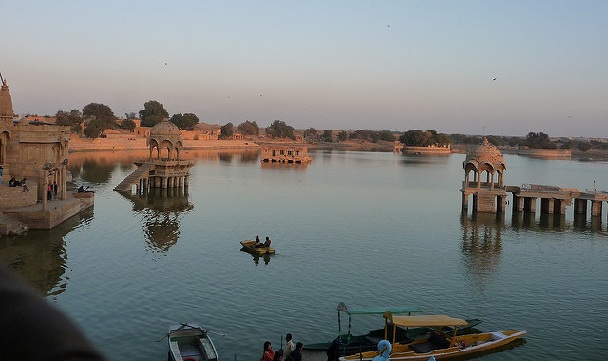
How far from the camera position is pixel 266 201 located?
152ft

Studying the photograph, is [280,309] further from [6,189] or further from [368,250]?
[6,189]

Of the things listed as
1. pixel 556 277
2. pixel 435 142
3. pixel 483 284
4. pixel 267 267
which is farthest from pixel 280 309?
pixel 435 142

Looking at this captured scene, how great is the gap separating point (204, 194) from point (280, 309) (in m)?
31.4

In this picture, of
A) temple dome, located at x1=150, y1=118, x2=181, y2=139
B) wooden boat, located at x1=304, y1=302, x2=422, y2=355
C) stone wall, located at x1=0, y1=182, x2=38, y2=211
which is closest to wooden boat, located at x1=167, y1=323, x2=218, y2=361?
wooden boat, located at x1=304, y1=302, x2=422, y2=355

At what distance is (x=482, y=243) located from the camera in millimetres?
32469

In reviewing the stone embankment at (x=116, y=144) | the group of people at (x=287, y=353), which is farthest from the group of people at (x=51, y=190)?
the stone embankment at (x=116, y=144)

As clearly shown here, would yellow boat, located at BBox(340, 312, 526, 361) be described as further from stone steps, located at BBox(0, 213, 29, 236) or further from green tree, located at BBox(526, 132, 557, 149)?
green tree, located at BBox(526, 132, 557, 149)

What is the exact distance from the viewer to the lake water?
57.1 feet

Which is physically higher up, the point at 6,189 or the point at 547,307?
the point at 6,189

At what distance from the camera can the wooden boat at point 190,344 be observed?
46.3 ft

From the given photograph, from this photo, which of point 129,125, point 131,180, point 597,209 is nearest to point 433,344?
point 597,209

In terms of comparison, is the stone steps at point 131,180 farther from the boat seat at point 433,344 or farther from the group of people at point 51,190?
the boat seat at point 433,344

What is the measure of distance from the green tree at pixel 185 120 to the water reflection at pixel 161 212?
10509cm

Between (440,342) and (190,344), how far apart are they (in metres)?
6.62
